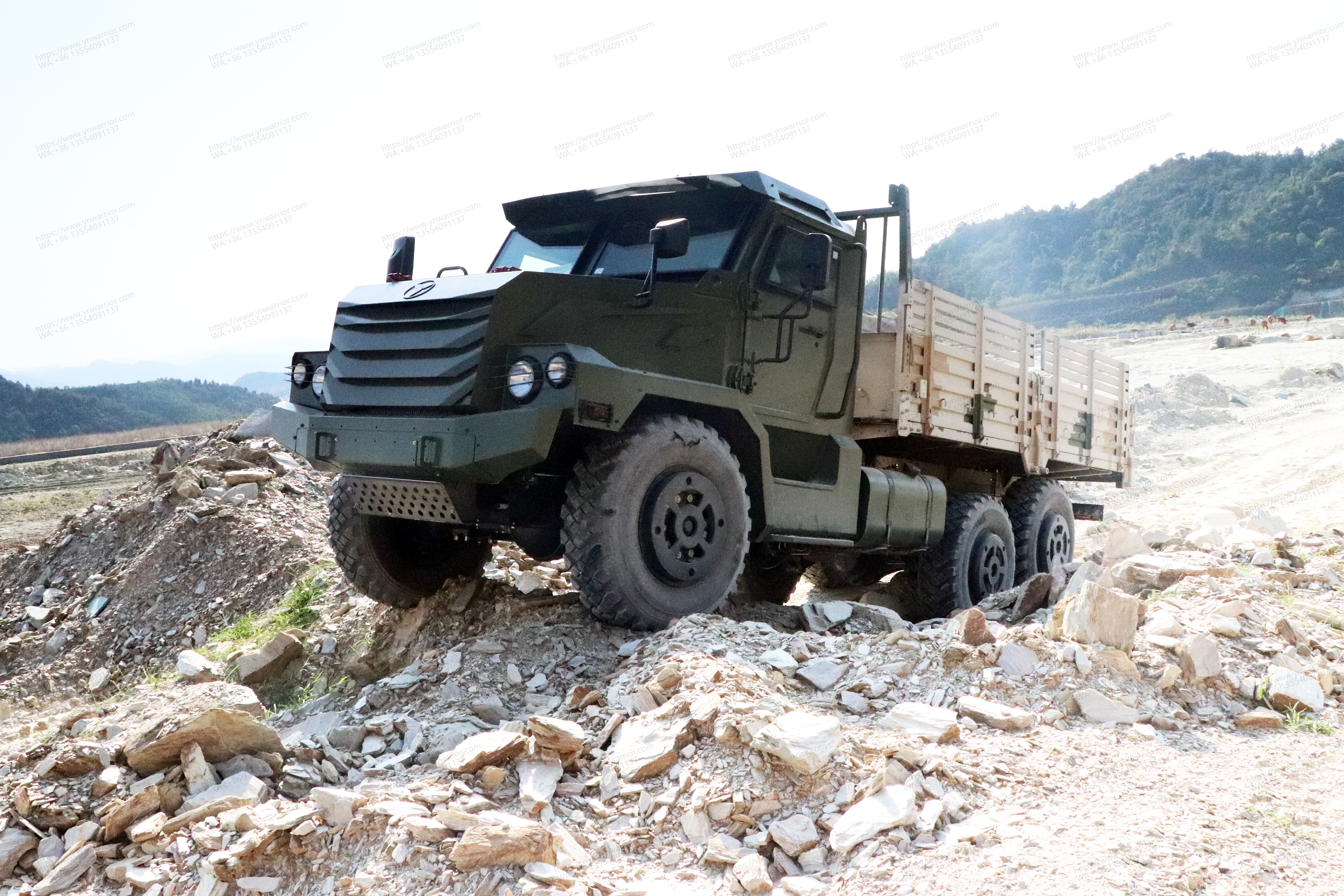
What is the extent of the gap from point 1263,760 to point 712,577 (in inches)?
103

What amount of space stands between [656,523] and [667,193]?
1.99 m

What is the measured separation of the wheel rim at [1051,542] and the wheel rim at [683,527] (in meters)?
4.48

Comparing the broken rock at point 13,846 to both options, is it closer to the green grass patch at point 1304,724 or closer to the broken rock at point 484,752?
the broken rock at point 484,752

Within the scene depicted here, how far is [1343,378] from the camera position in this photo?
23.0 m

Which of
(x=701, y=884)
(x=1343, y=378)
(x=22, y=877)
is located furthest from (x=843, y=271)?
(x=1343, y=378)

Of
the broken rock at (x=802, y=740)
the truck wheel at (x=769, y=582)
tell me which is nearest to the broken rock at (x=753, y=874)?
the broken rock at (x=802, y=740)

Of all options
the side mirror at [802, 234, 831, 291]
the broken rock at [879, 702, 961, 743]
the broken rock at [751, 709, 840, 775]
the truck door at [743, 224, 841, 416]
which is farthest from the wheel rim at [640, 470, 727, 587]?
the broken rock at [751, 709, 840, 775]

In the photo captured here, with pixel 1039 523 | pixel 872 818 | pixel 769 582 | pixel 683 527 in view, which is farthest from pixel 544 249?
pixel 1039 523

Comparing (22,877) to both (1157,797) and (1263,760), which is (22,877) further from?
(1263,760)

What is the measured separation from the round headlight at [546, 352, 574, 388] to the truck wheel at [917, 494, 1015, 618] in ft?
13.1

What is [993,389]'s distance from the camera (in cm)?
820

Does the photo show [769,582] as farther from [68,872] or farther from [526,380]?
[68,872]

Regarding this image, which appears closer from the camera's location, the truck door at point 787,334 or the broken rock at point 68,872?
the broken rock at point 68,872

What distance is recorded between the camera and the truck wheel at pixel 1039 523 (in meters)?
9.11
